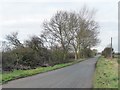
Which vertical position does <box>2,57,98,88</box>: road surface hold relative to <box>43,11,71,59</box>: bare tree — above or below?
below

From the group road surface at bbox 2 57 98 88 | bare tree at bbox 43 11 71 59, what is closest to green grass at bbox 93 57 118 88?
road surface at bbox 2 57 98 88

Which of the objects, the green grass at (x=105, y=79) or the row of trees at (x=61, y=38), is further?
the row of trees at (x=61, y=38)

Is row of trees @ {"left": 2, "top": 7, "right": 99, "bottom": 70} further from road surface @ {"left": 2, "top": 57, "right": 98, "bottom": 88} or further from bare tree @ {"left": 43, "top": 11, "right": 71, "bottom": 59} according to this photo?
road surface @ {"left": 2, "top": 57, "right": 98, "bottom": 88}

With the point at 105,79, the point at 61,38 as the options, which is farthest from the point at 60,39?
the point at 105,79

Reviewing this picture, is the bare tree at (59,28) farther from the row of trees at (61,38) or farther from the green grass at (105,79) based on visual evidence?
the green grass at (105,79)

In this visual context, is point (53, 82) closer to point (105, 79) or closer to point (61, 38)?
point (105, 79)

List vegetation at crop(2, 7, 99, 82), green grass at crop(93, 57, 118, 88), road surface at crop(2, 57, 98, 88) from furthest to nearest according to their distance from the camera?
1. vegetation at crop(2, 7, 99, 82)
2. green grass at crop(93, 57, 118, 88)
3. road surface at crop(2, 57, 98, 88)

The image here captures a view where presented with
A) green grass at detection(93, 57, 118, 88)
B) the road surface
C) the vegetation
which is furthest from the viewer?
the vegetation

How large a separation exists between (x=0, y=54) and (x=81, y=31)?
39024 millimetres

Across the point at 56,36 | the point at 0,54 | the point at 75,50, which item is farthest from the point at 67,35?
the point at 0,54

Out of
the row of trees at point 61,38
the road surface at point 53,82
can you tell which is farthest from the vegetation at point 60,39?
the road surface at point 53,82

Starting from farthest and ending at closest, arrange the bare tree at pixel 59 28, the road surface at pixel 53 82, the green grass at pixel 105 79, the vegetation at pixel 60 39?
the bare tree at pixel 59 28
the vegetation at pixel 60 39
the green grass at pixel 105 79
the road surface at pixel 53 82

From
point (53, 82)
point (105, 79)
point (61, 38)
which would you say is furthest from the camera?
point (61, 38)

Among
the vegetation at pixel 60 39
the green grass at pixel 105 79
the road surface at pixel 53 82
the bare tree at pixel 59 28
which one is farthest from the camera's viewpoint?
the bare tree at pixel 59 28
